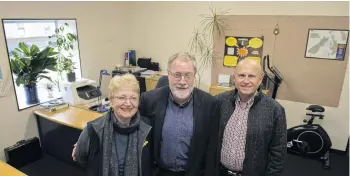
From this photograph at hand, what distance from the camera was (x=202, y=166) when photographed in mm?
1858

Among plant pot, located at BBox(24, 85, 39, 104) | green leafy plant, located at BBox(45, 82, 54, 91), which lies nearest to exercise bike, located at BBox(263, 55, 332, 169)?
green leafy plant, located at BBox(45, 82, 54, 91)

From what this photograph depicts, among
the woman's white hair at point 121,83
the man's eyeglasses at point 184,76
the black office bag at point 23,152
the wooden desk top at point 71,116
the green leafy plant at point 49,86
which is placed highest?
the man's eyeglasses at point 184,76

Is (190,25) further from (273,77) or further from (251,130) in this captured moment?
(251,130)

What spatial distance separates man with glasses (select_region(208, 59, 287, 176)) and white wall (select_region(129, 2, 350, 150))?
8.14 feet

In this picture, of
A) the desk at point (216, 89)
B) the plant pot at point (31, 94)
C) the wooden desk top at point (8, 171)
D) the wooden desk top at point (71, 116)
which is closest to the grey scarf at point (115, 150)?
the wooden desk top at point (8, 171)

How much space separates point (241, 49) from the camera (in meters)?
4.20

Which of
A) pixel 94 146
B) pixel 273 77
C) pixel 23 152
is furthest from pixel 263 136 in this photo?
pixel 23 152

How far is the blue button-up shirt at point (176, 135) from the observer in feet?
5.71

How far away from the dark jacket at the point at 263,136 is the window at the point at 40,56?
277 centimetres

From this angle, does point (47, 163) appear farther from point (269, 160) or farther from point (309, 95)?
point (309, 95)

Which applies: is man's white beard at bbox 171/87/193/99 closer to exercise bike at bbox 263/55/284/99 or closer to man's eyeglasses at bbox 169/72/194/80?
man's eyeglasses at bbox 169/72/194/80

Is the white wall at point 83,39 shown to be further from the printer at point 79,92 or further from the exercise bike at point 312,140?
the exercise bike at point 312,140

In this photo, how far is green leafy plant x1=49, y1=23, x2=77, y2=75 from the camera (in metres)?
3.74

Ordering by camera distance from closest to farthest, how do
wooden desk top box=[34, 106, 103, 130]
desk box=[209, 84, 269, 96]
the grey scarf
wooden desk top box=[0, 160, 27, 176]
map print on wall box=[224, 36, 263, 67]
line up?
the grey scarf, wooden desk top box=[0, 160, 27, 176], wooden desk top box=[34, 106, 103, 130], map print on wall box=[224, 36, 263, 67], desk box=[209, 84, 269, 96]
